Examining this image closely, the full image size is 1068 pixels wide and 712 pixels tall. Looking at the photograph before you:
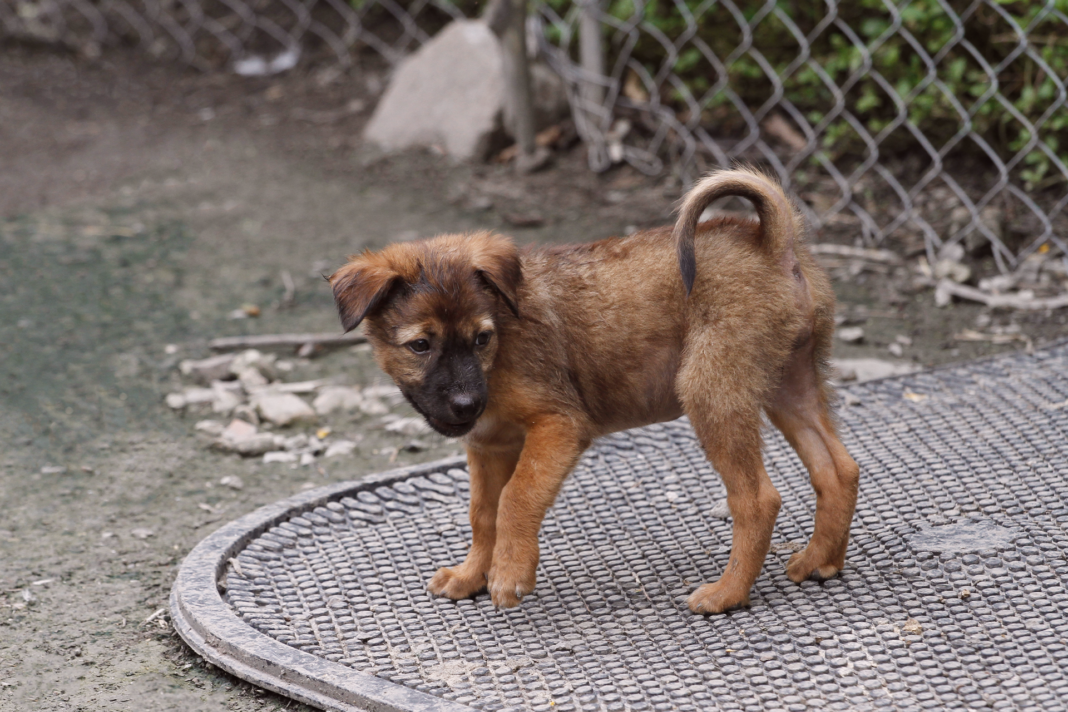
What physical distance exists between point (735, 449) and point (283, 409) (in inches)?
92.4

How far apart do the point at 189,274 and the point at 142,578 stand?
2.84 metres

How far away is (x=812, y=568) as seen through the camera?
336 cm

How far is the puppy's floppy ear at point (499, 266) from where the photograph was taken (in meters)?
3.24

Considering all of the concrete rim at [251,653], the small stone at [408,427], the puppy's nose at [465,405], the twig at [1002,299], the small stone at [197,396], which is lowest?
the small stone at [197,396]

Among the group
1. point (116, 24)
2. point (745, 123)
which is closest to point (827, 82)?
point (745, 123)

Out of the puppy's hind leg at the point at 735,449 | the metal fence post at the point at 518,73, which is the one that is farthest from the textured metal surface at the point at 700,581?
the metal fence post at the point at 518,73

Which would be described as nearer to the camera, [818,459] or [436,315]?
[436,315]

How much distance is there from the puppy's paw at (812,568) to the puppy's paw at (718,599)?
0.68 feet

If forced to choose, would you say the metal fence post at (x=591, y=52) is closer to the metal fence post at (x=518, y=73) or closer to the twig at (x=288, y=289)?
the metal fence post at (x=518, y=73)

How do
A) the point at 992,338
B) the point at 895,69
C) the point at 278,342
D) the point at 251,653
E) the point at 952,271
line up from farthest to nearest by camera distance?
the point at 895,69
the point at 952,271
the point at 278,342
the point at 992,338
the point at 251,653

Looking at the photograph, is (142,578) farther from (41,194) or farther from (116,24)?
(116,24)

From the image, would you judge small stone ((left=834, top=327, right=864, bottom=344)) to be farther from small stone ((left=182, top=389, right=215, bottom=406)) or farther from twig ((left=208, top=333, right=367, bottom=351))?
small stone ((left=182, top=389, right=215, bottom=406))

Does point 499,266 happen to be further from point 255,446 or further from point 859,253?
point 859,253

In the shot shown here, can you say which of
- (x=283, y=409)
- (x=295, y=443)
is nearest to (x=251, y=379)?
(x=283, y=409)
